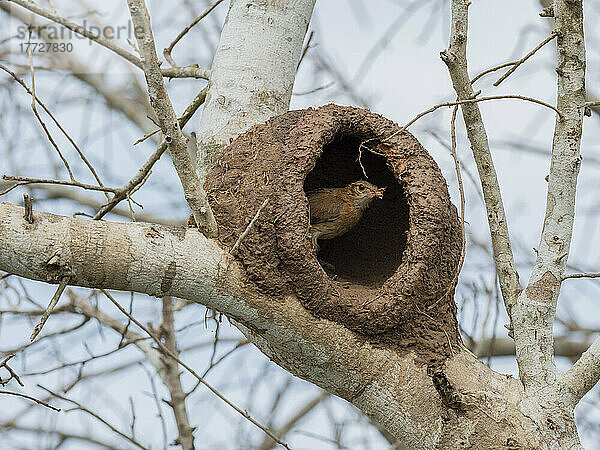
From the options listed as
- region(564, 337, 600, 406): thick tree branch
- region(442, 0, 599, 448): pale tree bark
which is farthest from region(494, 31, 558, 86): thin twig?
region(564, 337, 600, 406): thick tree branch

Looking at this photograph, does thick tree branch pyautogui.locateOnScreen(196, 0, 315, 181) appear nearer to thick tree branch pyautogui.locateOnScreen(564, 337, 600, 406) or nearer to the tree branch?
the tree branch

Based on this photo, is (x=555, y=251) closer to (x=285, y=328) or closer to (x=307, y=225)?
(x=307, y=225)

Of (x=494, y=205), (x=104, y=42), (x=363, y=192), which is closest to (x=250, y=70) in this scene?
(x=104, y=42)

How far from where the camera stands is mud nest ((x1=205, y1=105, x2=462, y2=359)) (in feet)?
10.4

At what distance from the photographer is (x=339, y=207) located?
4.38 m

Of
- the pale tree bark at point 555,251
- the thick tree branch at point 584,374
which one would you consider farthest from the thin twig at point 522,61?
the thick tree branch at point 584,374

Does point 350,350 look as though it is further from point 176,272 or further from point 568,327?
point 568,327

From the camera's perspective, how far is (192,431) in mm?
4559

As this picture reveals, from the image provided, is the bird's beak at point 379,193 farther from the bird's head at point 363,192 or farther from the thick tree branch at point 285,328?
the thick tree branch at point 285,328

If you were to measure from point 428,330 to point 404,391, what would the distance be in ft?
1.10

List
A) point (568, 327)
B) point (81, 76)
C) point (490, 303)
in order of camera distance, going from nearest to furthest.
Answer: point (490, 303) < point (568, 327) < point (81, 76)

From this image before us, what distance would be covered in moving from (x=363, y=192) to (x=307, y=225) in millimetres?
1086

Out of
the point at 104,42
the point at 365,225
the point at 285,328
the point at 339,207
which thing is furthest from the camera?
the point at 365,225

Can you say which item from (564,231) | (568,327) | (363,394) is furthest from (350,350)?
(568,327)
